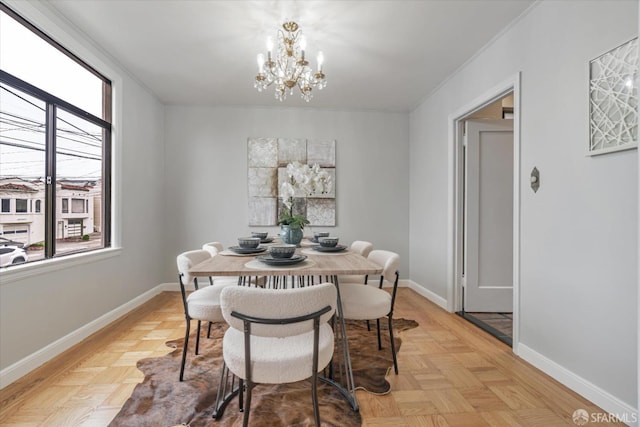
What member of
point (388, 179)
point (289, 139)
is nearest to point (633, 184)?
point (388, 179)

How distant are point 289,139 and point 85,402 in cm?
347

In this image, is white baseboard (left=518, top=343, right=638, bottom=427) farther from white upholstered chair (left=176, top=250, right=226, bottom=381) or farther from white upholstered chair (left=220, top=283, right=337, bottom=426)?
white upholstered chair (left=176, top=250, right=226, bottom=381)

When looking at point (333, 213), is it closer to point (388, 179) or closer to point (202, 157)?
point (388, 179)

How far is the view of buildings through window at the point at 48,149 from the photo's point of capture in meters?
2.05

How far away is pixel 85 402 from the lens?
1.76m

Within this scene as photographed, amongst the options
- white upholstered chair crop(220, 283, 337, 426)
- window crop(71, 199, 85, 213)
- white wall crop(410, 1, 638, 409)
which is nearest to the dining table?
white upholstered chair crop(220, 283, 337, 426)

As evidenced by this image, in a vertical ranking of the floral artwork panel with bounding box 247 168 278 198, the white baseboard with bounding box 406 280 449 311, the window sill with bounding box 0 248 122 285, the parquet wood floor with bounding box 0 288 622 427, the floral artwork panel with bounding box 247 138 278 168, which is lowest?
the parquet wood floor with bounding box 0 288 622 427

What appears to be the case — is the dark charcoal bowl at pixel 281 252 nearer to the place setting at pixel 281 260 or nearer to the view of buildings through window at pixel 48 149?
the place setting at pixel 281 260

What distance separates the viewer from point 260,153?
435 cm

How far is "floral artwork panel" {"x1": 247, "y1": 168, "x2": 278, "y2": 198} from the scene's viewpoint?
4340mm

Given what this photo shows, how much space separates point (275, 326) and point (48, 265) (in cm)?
203

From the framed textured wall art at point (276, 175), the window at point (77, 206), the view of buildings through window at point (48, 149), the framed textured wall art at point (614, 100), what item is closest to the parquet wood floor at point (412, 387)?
the view of buildings through window at point (48, 149)

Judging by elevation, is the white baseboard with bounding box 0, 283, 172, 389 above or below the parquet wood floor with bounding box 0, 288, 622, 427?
above

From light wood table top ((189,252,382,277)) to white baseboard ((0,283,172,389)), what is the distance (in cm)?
145
